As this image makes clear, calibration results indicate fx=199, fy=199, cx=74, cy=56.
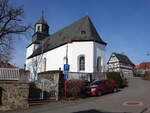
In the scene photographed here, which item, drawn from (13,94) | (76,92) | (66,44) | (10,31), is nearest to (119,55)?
(66,44)

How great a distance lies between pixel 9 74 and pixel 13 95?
3769 mm

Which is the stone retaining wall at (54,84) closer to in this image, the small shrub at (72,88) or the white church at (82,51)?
the small shrub at (72,88)

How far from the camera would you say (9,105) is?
13.6 meters

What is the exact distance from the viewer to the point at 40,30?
50.8 m

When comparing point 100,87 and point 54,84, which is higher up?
point 54,84

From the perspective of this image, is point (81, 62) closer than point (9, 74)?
No

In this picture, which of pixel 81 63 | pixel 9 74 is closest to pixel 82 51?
pixel 81 63

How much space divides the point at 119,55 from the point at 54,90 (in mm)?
61771

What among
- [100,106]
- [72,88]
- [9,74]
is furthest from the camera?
[72,88]

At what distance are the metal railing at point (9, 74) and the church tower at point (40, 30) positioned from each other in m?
33.0

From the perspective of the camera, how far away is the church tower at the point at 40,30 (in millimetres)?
49991

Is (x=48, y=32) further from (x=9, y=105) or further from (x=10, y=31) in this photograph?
(x=9, y=105)

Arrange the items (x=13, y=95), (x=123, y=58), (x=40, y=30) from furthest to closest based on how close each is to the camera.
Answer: (x=123, y=58)
(x=40, y=30)
(x=13, y=95)

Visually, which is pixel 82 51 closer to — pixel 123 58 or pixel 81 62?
pixel 81 62
